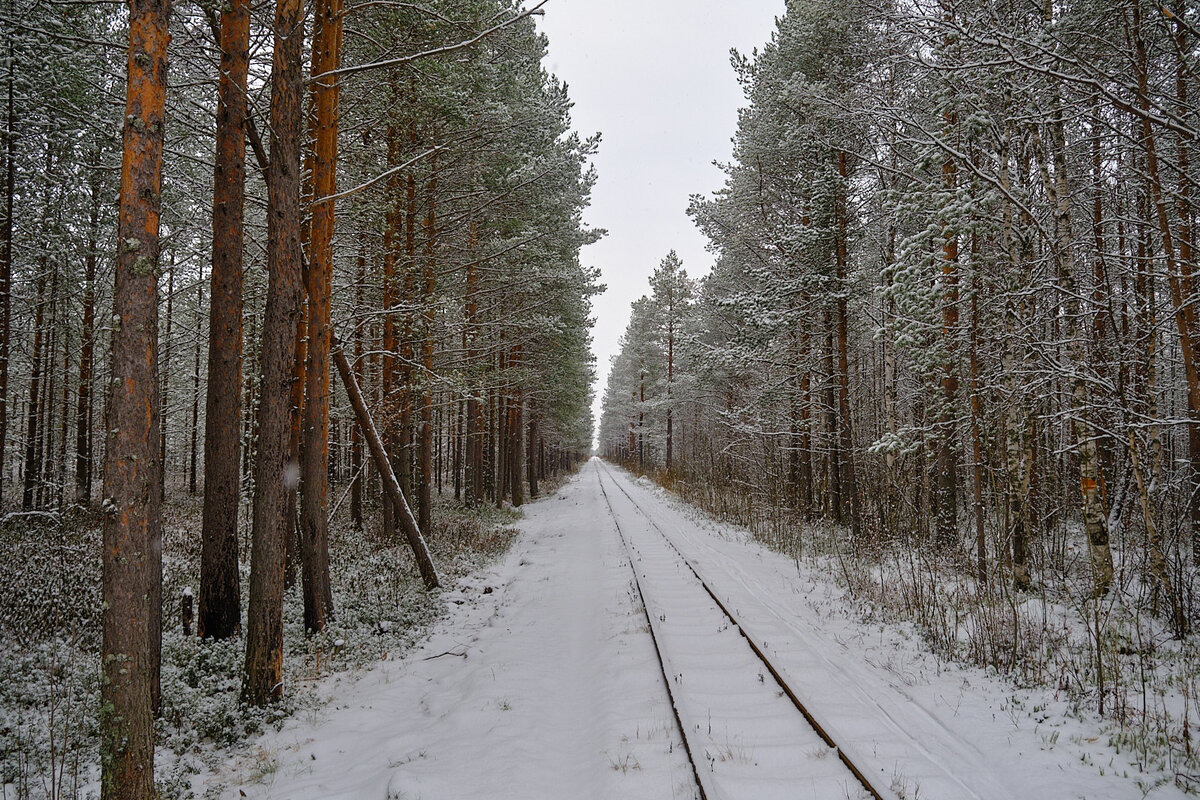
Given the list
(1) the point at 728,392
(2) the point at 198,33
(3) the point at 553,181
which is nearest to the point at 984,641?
(2) the point at 198,33

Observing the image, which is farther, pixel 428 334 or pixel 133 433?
pixel 428 334

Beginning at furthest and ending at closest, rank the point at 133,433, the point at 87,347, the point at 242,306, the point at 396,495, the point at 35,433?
the point at 35,433, the point at 87,347, the point at 396,495, the point at 242,306, the point at 133,433

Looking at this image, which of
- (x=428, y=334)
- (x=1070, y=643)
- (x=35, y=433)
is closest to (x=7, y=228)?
(x=35, y=433)

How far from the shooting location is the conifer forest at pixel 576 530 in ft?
13.3

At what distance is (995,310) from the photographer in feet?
26.9

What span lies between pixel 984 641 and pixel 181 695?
8.45 meters

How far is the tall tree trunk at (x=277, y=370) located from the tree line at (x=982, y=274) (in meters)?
6.55

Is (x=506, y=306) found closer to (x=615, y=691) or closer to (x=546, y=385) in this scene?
(x=546, y=385)

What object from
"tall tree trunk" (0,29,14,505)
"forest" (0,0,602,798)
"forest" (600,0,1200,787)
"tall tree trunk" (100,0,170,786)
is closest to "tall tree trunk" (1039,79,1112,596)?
"forest" (600,0,1200,787)

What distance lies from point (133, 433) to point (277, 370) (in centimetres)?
203

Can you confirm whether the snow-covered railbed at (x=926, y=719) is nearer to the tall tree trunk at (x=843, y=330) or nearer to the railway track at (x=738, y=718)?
the railway track at (x=738, y=718)

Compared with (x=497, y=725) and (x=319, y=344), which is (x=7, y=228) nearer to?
(x=319, y=344)

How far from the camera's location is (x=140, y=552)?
3533 mm

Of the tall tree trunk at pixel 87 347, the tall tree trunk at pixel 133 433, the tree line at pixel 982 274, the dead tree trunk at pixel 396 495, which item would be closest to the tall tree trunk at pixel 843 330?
the tree line at pixel 982 274
